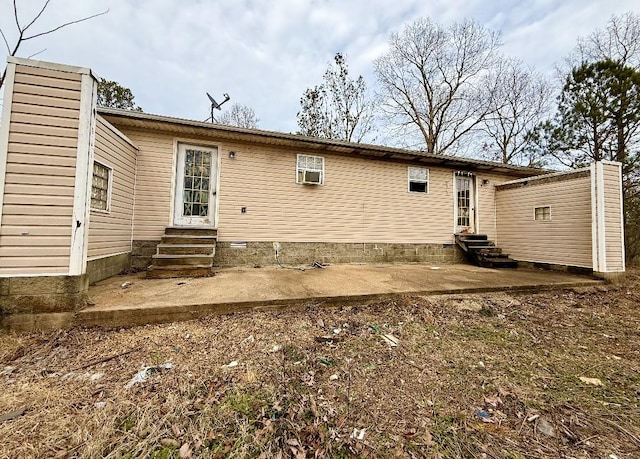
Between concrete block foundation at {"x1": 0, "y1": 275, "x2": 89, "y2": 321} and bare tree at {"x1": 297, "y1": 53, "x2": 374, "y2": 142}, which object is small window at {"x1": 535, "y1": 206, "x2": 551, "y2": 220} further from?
concrete block foundation at {"x1": 0, "y1": 275, "x2": 89, "y2": 321}

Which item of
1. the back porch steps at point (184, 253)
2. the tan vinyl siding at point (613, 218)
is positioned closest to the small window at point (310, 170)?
the back porch steps at point (184, 253)

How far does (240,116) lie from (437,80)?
12.4 metres

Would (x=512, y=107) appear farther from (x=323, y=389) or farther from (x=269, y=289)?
(x=323, y=389)

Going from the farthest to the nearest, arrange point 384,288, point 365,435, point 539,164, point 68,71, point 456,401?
point 539,164 < point 384,288 < point 68,71 < point 456,401 < point 365,435

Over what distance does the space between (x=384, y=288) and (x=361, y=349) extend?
1736 millimetres

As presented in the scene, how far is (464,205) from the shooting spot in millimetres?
8039

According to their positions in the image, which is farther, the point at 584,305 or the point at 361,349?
the point at 584,305

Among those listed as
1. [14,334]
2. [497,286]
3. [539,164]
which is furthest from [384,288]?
[539,164]

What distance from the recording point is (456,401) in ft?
6.35

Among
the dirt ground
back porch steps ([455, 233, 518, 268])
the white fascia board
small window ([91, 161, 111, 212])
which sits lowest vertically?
the dirt ground

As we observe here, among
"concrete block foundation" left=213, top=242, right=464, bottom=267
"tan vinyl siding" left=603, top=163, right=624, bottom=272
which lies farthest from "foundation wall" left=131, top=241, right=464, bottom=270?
"tan vinyl siding" left=603, top=163, right=624, bottom=272

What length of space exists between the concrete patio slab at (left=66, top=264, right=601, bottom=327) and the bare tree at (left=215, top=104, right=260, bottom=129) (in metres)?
13.7

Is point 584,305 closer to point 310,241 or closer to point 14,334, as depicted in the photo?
point 310,241

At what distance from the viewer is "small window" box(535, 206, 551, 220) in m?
6.73
